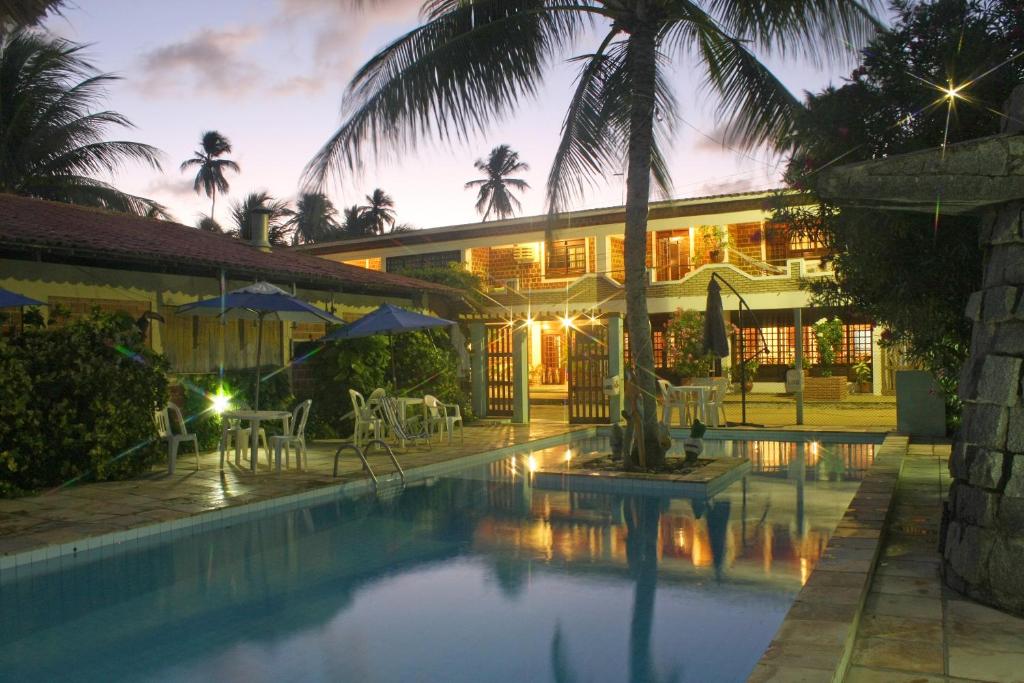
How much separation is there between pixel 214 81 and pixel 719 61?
7.78 meters

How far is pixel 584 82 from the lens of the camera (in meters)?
9.95

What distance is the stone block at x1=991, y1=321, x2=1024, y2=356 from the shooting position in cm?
424

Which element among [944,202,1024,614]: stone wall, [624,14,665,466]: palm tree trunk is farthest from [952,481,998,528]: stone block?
[624,14,665,466]: palm tree trunk

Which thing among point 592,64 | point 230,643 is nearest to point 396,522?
point 230,643

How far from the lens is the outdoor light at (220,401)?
1227cm

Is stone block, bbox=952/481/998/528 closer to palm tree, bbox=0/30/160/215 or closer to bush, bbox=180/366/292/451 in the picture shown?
bush, bbox=180/366/292/451

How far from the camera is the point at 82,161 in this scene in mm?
22469

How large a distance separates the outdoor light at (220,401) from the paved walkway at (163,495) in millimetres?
693

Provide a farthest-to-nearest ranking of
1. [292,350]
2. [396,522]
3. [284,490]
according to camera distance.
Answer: [292,350], [284,490], [396,522]

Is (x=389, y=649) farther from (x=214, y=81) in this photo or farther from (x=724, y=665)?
(x=214, y=81)

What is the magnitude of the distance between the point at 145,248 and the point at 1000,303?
10069 millimetres

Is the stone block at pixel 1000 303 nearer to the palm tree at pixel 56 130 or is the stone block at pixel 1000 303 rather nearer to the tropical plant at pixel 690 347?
the tropical plant at pixel 690 347

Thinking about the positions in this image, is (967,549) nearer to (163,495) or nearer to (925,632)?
(925,632)

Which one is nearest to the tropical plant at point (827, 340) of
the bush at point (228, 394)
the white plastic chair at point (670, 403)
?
the white plastic chair at point (670, 403)
